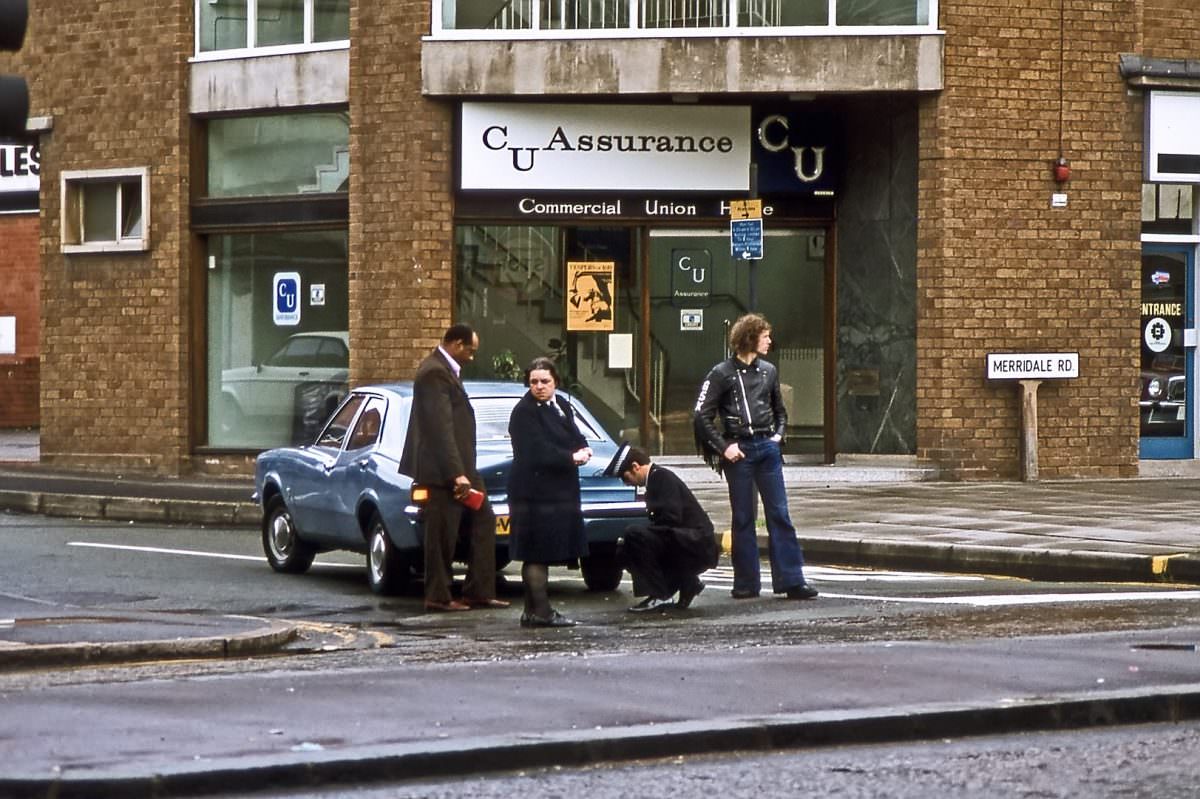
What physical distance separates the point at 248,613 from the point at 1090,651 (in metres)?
5.39

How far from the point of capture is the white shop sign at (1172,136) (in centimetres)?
2241

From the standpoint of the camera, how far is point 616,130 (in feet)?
74.1

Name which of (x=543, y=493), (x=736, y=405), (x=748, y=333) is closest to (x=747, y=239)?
(x=748, y=333)

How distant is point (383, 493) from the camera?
1373 cm

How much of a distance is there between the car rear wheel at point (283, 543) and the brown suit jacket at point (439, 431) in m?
2.48

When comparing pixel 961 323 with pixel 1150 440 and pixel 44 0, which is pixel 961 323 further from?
pixel 44 0

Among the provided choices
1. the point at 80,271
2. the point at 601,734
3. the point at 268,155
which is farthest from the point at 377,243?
the point at 601,734

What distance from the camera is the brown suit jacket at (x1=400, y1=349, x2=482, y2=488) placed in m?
12.8

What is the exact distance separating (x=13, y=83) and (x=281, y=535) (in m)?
6.94

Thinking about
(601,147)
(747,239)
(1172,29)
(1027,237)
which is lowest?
(747,239)

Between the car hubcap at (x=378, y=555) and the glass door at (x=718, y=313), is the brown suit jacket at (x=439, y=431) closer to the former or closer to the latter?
the car hubcap at (x=378, y=555)

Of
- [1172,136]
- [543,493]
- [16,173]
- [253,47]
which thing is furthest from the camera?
[16,173]

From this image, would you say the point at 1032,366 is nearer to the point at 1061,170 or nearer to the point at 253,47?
the point at 1061,170

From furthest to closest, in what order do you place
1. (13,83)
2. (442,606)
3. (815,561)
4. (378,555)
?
(815,561) → (378,555) → (442,606) → (13,83)
